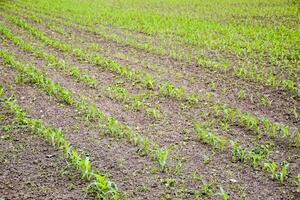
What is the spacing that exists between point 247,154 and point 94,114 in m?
3.05

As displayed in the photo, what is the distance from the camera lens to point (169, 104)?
7645 millimetres

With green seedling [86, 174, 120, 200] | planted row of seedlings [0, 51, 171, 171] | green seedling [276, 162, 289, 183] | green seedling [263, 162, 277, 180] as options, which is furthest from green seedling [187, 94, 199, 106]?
green seedling [86, 174, 120, 200]

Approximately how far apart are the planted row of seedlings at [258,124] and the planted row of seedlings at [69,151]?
9.63ft

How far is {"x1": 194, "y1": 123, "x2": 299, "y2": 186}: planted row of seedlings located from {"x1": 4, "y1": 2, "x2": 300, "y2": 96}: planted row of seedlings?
9.86 feet

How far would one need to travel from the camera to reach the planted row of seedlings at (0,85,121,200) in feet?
15.5

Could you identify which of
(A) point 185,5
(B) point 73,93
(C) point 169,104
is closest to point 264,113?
(C) point 169,104

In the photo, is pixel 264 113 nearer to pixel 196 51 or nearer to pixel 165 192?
pixel 165 192

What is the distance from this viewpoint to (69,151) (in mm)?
5520

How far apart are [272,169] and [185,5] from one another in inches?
816

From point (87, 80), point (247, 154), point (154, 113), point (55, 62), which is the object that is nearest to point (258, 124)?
point (247, 154)

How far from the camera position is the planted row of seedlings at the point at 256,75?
844cm

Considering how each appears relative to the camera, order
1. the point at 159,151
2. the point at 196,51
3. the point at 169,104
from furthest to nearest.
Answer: the point at 196,51 < the point at 169,104 < the point at 159,151

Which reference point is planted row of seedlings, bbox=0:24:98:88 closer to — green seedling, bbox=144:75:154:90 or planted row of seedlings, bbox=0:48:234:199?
planted row of seedlings, bbox=0:48:234:199

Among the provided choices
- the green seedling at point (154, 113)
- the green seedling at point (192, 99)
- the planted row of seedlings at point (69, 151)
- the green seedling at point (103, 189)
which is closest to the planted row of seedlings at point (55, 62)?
the planted row of seedlings at point (69, 151)
